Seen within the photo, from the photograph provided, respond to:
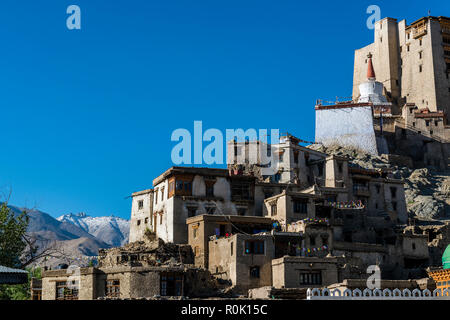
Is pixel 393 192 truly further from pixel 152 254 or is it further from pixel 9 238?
pixel 9 238

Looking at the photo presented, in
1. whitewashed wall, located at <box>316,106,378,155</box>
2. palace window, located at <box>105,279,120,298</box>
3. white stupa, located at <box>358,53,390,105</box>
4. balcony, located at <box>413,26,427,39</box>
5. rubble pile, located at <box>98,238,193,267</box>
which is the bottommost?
palace window, located at <box>105,279,120,298</box>

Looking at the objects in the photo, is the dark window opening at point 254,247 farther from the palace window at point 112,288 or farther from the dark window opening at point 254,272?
the palace window at point 112,288

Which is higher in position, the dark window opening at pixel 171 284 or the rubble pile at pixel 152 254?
the rubble pile at pixel 152 254

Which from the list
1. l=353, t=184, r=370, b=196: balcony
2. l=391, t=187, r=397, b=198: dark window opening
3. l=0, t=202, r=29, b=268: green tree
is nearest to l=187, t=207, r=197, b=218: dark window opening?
l=0, t=202, r=29, b=268: green tree

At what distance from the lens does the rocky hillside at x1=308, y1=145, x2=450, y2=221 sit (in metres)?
75.3

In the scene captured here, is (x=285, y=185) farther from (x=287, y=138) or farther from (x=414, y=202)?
(x=414, y=202)

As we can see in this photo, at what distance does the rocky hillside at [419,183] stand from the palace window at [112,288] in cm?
4149

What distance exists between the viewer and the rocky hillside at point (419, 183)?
75.3 m

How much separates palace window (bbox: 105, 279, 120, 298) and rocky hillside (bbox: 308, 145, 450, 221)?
41.5m

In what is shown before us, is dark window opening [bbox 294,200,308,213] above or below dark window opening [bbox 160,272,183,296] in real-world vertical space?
above

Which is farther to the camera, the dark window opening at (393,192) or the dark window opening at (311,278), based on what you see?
the dark window opening at (393,192)

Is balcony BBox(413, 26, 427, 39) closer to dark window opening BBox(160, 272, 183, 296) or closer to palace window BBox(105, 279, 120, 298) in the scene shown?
dark window opening BBox(160, 272, 183, 296)

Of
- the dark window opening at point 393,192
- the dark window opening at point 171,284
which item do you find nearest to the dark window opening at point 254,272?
the dark window opening at point 171,284

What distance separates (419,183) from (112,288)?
173ft
